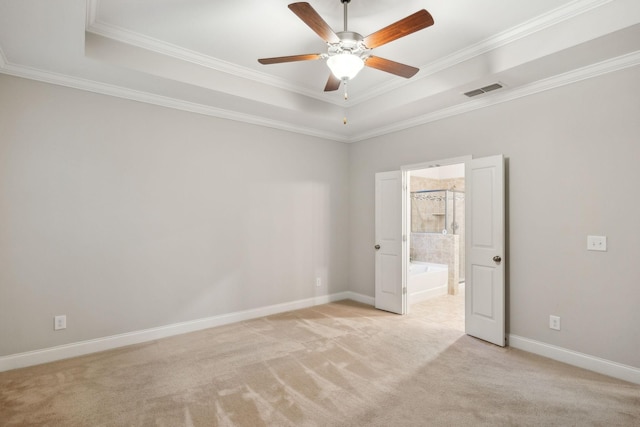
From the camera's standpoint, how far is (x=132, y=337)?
3508 mm

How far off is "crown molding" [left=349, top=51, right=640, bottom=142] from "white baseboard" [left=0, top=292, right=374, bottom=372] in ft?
9.88

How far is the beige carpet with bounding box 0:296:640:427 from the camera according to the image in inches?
88.5

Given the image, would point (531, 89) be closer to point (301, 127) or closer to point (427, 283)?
point (301, 127)

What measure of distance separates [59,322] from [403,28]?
3.94 m

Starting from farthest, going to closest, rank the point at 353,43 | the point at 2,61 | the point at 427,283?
the point at 427,283 < the point at 2,61 < the point at 353,43

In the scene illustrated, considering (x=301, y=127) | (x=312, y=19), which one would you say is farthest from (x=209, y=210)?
(x=312, y=19)

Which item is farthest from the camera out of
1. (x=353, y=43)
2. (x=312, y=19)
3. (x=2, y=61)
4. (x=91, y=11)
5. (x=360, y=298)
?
(x=360, y=298)

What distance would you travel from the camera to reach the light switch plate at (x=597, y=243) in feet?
9.46

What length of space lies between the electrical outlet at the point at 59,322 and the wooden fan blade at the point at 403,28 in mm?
3704

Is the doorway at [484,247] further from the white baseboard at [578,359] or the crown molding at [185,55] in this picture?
the crown molding at [185,55]

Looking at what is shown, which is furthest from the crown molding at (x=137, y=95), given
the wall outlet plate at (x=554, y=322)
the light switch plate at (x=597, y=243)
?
the wall outlet plate at (x=554, y=322)

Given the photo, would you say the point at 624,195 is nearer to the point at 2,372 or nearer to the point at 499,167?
the point at 499,167

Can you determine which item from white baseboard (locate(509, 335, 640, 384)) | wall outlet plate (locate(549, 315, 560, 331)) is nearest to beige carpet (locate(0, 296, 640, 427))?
white baseboard (locate(509, 335, 640, 384))

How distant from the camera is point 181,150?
3.89m
